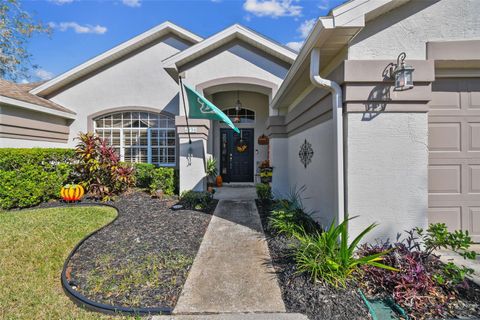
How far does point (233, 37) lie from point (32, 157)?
725cm

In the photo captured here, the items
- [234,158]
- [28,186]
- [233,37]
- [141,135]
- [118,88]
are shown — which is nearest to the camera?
[28,186]

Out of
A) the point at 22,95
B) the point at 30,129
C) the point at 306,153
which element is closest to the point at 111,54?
the point at 22,95

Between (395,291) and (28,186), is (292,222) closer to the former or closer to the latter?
(395,291)

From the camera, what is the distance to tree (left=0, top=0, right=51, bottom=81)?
1205 cm

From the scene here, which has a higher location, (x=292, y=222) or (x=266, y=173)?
(x=266, y=173)

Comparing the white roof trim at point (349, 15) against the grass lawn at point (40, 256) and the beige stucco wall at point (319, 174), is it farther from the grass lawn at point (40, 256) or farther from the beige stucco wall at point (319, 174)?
the grass lawn at point (40, 256)

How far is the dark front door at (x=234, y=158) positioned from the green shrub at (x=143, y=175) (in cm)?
336

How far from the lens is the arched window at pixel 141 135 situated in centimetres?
1060

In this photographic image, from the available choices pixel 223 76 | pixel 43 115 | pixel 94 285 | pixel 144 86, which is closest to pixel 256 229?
pixel 94 285

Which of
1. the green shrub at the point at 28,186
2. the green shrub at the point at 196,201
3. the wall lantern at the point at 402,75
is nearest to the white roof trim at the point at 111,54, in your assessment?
the green shrub at the point at 28,186

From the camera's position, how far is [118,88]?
1053cm

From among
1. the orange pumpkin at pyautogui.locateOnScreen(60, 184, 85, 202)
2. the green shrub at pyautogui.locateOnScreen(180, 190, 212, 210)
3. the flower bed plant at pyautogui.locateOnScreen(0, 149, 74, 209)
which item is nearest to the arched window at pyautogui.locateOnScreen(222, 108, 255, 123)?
the green shrub at pyautogui.locateOnScreen(180, 190, 212, 210)

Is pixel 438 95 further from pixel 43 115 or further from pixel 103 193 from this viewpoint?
pixel 43 115

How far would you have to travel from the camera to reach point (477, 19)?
3.57 metres
